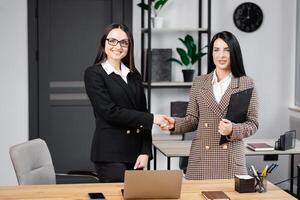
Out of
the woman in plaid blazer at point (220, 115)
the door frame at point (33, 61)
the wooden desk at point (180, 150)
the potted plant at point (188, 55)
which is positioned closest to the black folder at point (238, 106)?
the woman in plaid blazer at point (220, 115)

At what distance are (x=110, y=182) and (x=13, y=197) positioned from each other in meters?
0.64

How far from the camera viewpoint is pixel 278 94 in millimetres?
5922

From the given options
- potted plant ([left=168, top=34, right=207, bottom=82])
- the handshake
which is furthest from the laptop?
potted plant ([left=168, top=34, right=207, bottom=82])

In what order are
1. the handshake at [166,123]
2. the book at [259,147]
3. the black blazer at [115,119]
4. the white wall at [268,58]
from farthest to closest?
the white wall at [268,58] → the book at [259,147] → the handshake at [166,123] → the black blazer at [115,119]

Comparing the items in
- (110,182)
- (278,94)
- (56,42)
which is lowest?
(110,182)

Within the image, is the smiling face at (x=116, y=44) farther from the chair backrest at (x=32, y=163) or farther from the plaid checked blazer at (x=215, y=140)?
the chair backrest at (x=32, y=163)

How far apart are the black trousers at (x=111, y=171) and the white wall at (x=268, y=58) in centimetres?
264

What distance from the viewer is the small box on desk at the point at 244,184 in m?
2.69

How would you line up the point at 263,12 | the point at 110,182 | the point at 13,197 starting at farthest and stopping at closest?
the point at 263,12
the point at 110,182
the point at 13,197

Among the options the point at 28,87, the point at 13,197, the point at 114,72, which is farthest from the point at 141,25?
the point at 13,197

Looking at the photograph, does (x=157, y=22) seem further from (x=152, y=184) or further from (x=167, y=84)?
(x=152, y=184)

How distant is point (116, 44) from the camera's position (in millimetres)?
3068

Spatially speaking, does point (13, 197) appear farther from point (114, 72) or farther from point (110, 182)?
point (114, 72)

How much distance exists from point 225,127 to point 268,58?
3.17m
